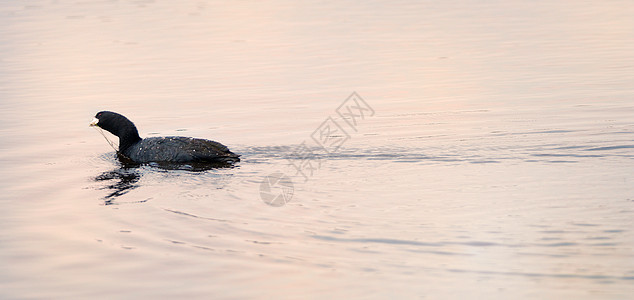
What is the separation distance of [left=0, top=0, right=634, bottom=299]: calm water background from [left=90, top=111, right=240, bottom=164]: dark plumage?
355 mm

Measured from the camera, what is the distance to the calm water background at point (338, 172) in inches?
325

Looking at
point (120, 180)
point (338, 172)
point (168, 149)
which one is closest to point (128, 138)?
point (168, 149)

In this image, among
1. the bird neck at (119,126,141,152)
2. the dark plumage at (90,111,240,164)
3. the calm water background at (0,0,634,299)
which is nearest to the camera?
the calm water background at (0,0,634,299)

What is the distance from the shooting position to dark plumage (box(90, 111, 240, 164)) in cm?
1328

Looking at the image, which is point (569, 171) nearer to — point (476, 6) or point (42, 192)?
point (42, 192)

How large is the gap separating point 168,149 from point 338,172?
114 inches

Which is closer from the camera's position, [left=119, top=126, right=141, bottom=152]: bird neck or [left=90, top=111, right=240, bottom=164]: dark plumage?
[left=90, top=111, right=240, bottom=164]: dark plumage

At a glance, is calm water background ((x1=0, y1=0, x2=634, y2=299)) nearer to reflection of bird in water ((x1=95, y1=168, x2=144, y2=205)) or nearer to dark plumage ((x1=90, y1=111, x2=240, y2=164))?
reflection of bird in water ((x1=95, y1=168, x2=144, y2=205))

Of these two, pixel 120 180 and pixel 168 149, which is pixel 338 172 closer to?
pixel 168 149

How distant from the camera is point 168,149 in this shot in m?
13.5

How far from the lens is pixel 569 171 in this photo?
1171cm

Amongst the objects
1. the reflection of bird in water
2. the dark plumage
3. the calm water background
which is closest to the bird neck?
the dark plumage

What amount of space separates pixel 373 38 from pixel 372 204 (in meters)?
17.2

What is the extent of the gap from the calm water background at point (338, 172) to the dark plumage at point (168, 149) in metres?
0.36
